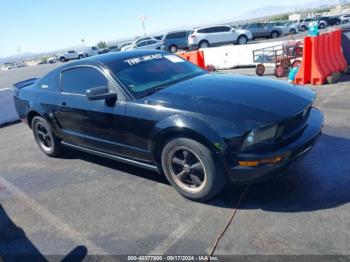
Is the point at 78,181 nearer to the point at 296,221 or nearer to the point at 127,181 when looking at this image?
the point at 127,181

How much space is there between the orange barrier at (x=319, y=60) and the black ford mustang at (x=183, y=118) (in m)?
4.82

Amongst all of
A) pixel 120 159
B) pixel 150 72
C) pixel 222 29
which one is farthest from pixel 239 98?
pixel 222 29

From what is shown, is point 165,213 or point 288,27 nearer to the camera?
point 165,213

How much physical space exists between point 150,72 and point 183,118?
1236mm

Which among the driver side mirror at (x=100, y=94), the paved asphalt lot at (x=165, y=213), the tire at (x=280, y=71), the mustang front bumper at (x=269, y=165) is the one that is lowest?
the paved asphalt lot at (x=165, y=213)

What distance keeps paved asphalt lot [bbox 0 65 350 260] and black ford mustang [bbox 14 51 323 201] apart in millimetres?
362

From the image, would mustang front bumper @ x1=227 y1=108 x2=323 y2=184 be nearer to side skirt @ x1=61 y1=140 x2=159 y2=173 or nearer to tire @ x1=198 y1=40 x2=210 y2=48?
side skirt @ x1=61 y1=140 x2=159 y2=173

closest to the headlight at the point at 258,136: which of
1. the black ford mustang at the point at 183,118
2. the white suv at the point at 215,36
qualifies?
the black ford mustang at the point at 183,118

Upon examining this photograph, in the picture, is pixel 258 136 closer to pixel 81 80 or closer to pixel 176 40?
pixel 81 80

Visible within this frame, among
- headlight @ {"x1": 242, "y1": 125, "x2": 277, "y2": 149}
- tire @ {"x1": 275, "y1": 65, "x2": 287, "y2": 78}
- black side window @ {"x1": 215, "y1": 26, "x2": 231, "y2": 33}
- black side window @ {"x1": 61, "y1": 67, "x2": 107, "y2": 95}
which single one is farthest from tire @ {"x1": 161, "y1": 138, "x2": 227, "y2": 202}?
black side window @ {"x1": 215, "y1": 26, "x2": 231, "y2": 33}

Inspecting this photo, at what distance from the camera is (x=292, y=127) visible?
3.48m

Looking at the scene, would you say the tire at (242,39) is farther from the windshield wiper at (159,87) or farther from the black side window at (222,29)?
the windshield wiper at (159,87)

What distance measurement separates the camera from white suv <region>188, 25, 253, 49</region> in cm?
2833

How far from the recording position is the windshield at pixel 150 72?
4.16 metres
